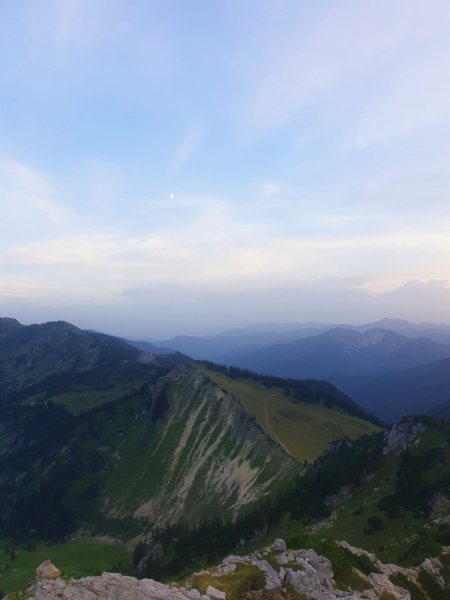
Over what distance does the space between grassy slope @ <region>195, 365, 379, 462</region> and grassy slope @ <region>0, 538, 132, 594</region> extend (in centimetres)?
6781

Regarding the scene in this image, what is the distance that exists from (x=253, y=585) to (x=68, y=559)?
116476 millimetres

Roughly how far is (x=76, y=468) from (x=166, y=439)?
4872 centimetres

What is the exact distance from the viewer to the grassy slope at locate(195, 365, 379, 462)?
396ft

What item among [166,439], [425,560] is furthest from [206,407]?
[425,560]

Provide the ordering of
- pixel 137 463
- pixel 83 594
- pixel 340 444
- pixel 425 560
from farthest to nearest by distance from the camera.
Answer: pixel 137 463 → pixel 340 444 → pixel 425 560 → pixel 83 594

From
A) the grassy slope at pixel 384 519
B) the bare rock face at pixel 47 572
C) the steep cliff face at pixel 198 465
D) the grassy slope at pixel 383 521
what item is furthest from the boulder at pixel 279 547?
the steep cliff face at pixel 198 465

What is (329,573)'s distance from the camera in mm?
26938

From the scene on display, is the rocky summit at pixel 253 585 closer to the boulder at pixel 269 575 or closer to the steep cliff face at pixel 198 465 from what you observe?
the boulder at pixel 269 575

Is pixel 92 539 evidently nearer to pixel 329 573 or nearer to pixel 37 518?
pixel 37 518

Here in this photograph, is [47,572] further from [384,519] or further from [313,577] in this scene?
[384,519]

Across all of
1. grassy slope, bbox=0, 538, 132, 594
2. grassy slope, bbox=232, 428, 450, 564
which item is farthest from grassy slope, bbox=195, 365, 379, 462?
grassy slope, bbox=0, 538, 132, 594

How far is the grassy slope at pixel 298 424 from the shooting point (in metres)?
121

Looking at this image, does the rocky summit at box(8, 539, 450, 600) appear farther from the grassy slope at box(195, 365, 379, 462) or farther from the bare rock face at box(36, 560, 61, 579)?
the grassy slope at box(195, 365, 379, 462)

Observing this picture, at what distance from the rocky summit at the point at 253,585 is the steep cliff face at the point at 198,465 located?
68734 mm
